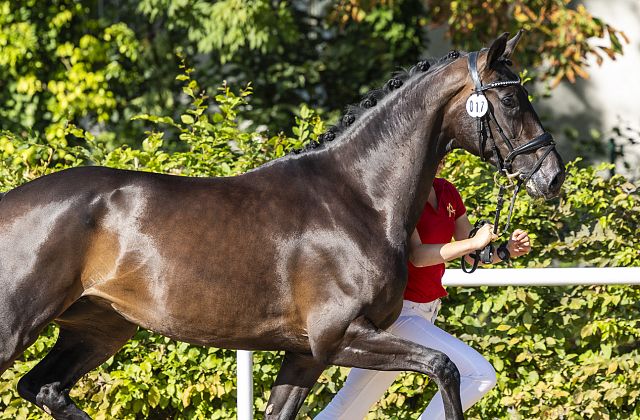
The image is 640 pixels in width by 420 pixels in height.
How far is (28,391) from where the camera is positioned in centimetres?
429

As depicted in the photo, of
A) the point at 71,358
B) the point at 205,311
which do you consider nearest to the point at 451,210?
the point at 205,311

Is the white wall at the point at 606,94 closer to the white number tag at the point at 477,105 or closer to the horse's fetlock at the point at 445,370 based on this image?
the white number tag at the point at 477,105

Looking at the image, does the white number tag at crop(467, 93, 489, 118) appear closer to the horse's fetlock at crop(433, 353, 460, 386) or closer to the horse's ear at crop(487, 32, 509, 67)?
the horse's ear at crop(487, 32, 509, 67)

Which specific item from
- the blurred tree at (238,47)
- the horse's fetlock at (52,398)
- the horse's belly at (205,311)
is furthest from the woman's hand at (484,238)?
the blurred tree at (238,47)

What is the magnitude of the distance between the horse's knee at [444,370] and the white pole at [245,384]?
1.13m

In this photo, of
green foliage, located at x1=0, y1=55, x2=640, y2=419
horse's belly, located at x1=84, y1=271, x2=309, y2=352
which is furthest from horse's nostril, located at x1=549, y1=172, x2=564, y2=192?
green foliage, located at x1=0, y1=55, x2=640, y2=419

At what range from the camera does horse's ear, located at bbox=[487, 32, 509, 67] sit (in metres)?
3.90

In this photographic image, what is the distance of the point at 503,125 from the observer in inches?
156

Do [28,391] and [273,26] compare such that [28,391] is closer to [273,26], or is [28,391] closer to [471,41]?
[273,26]

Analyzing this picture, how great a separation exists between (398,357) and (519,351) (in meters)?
1.53

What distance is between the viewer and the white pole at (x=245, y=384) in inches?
185

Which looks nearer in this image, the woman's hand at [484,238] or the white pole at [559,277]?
the woman's hand at [484,238]

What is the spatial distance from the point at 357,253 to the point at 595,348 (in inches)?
74.8

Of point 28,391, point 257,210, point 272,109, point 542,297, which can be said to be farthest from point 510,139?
point 272,109
